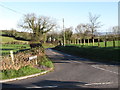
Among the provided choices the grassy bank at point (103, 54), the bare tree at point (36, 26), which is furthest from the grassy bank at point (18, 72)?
the bare tree at point (36, 26)

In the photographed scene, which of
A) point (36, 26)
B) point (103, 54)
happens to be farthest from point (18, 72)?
point (36, 26)

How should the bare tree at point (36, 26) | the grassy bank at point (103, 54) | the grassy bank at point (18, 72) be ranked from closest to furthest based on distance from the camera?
the grassy bank at point (18, 72) < the grassy bank at point (103, 54) < the bare tree at point (36, 26)

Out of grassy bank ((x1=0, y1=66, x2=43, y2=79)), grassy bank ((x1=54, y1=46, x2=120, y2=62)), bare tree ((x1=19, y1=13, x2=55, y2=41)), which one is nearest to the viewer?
grassy bank ((x1=0, y1=66, x2=43, y2=79))

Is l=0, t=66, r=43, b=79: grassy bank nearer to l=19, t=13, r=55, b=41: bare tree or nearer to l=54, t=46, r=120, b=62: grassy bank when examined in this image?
l=54, t=46, r=120, b=62: grassy bank

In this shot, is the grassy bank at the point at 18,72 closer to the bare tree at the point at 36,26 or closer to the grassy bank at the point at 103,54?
the grassy bank at the point at 103,54

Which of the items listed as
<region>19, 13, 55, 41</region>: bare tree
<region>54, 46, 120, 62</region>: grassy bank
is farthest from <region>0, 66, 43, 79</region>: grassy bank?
<region>19, 13, 55, 41</region>: bare tree

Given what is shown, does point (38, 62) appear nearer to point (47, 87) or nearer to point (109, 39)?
point (47, 87)

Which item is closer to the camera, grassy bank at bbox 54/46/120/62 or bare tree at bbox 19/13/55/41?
grassy bank at bbox 54/46/120/62

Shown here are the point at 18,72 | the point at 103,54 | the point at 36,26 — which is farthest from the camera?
the point at 36,26

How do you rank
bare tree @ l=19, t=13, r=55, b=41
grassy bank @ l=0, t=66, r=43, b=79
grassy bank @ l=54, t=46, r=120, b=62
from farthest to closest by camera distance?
bare tree @ l=19, t=13, r=55, b=41, grassy bank @ l=54, t=46, r=120, b=62, grassy bank @ l=0, t=66, r=43, b=79

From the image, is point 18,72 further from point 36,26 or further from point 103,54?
point 36,26

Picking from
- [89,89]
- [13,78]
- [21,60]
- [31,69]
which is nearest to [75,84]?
[89,89]

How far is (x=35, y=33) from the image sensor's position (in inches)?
2362

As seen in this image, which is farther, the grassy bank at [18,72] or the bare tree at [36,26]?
the bare tree at [36,26]
